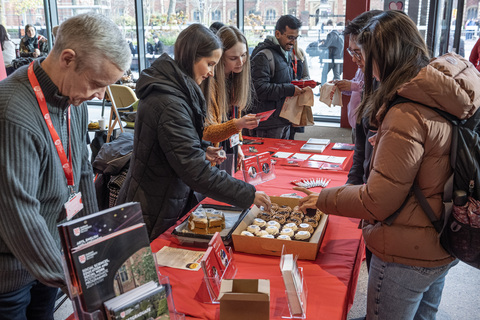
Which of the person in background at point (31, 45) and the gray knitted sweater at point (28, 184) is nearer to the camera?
the gray knitted sweater at point (28, 184)

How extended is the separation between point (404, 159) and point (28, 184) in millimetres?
1053

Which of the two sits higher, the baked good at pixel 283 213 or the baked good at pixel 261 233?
the baked good at pixel 261 233

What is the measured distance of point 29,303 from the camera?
1421 millimetres

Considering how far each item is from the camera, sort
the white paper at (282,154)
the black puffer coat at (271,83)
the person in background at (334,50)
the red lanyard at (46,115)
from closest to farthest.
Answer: the red lanyard at (46,115), the white paper at (282,154), the black puffer coat at (271,83), the person in background at (334,50)

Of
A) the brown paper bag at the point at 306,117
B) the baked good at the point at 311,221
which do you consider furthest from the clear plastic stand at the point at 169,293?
the brown paper bag at the point at 306,117

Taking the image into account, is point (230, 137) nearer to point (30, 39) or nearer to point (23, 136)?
point (23, 136)

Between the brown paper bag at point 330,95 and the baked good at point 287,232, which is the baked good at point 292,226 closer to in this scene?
the baked good at point 287,232

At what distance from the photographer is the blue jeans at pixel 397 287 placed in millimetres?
1449

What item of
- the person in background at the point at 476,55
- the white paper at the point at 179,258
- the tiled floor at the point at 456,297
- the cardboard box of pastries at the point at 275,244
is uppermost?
the person in background at the point at 476,55

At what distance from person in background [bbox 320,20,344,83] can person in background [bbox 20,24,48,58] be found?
5767 millimetres

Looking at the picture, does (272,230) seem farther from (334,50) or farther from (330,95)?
(334,50)

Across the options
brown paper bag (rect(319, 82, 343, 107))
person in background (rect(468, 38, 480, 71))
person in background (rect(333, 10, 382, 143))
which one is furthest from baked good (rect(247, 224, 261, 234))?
person in background (rect(468, 38, 480, 71))

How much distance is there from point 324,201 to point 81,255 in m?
0.92

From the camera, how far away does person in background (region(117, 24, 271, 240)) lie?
68.4 inches
